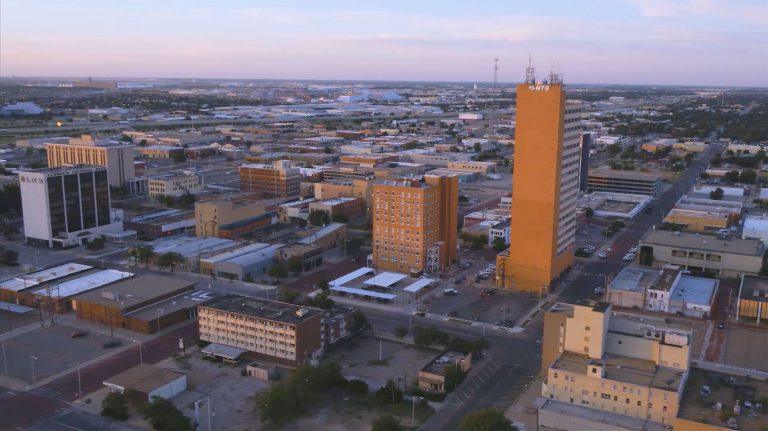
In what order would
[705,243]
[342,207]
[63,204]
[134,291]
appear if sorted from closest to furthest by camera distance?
[134,291]
[705,243]
[63,204]
[342,207]

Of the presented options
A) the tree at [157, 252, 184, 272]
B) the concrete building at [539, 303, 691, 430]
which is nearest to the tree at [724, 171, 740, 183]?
the concrete building at [539, 303, 691, 430]

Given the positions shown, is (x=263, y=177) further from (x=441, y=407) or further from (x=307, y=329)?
(x=441, y=407)

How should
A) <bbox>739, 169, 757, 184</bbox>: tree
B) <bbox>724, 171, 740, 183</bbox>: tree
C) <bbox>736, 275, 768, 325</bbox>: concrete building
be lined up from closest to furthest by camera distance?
<bbox>736, 275, 768, 325</bbox>: concrete building
<bbox>739, 169, 757, 184</bbox>: tree
<bbox>724, 171, 740, 183</bbox>: tree

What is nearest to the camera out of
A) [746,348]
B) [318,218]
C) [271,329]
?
[271,329]

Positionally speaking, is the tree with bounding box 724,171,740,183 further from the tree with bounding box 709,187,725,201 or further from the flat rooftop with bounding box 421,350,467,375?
the flat rooftop with bounding box 421,350,467,375

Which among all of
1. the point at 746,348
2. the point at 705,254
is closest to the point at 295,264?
the point at 746,348

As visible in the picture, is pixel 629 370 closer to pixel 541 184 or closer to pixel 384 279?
pixel 541 184

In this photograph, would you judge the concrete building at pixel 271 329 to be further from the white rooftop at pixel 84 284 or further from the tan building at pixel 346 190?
the tan building at pixel 346 190
